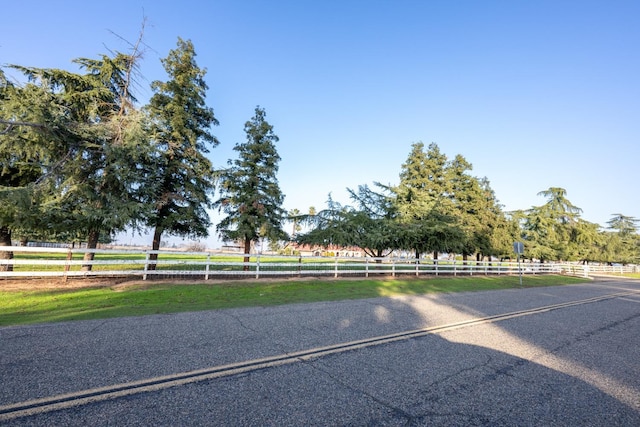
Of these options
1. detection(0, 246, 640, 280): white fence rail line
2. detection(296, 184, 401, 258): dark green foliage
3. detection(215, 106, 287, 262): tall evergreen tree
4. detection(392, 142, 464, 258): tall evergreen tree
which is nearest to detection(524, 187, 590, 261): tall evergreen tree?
detection(0, 246, 640, 280): white fence rail line

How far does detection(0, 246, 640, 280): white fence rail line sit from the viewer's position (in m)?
9.57

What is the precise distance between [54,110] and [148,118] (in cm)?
290

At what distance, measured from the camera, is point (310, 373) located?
3559 mm

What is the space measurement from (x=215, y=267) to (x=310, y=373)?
15.0 meters

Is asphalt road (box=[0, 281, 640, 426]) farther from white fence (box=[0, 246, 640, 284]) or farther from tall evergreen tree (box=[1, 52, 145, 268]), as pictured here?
tall evergreen tree (box=[1, 52, 145, 268])

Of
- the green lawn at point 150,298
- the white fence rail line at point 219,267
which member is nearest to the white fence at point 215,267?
the white fence rail line at point 219,267

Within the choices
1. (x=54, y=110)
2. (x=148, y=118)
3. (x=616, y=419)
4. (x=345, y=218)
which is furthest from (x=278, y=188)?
(x=616, y=419)

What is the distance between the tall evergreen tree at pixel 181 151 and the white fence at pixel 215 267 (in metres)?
1.72

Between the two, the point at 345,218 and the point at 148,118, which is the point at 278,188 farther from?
the point at 148,118

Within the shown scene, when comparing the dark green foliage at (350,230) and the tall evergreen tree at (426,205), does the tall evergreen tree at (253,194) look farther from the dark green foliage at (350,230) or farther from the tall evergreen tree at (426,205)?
the tall evergreen tree at (426,205)

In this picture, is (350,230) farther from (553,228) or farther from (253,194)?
(553,228)

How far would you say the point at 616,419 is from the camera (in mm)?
2846

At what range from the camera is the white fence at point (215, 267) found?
9.59 metres

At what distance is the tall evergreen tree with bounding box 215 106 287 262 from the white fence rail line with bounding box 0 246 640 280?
1.62 metres
